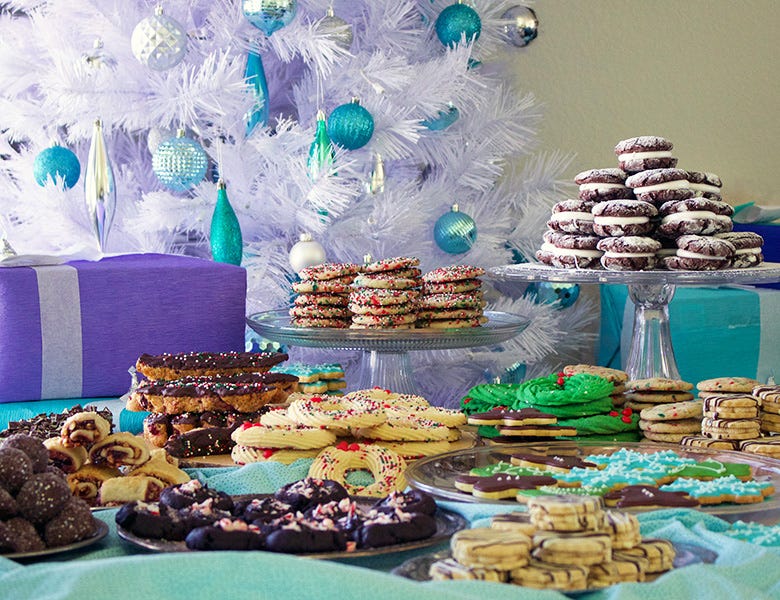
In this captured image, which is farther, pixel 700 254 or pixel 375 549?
pixel 700 254

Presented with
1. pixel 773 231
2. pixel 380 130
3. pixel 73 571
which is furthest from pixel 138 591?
pixel 773 231

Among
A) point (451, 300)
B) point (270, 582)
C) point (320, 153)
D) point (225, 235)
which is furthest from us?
point (320, 153)

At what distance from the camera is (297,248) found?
276 cm

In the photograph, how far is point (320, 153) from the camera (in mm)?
2818

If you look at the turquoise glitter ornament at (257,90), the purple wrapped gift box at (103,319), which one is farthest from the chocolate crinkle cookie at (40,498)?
the turquoise glitter ornament at (257,90)

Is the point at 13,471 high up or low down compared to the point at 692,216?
down

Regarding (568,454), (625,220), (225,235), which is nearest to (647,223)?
(625,220)

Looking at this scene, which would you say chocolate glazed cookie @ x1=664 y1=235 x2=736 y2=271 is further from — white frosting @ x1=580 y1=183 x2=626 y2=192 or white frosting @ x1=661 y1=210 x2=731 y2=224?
white frosting @ x1=580 y1=183 x2=626 y2=192

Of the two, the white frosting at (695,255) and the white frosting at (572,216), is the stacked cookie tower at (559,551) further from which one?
the white frosting at (572,216)

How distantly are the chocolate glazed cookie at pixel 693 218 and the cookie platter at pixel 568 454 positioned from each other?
2.66ft

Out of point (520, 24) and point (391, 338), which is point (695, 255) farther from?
point (520, 24)

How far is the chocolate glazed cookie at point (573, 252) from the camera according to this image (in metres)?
2.10

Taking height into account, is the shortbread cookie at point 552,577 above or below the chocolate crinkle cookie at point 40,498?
below

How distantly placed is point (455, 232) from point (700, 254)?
126 cm
